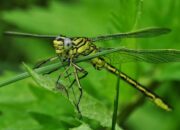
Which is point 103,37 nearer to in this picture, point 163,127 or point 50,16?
point 163,127

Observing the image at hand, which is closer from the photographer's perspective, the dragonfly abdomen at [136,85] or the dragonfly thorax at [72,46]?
the dragonfly thorax at [72,46]

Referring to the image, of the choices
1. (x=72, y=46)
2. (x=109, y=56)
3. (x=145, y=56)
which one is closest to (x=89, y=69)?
(x=109, y=56)

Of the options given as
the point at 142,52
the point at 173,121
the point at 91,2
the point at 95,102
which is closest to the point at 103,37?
the point at 142,52

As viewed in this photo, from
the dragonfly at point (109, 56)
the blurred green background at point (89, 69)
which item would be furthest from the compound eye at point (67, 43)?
the blurred green background at point (89, 69)

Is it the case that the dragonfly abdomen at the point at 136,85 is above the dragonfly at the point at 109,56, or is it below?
below

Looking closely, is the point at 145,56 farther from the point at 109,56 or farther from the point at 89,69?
the point at 89,69

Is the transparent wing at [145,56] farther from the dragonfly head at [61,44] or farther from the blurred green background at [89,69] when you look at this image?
the dragonfly head at [61,44]
